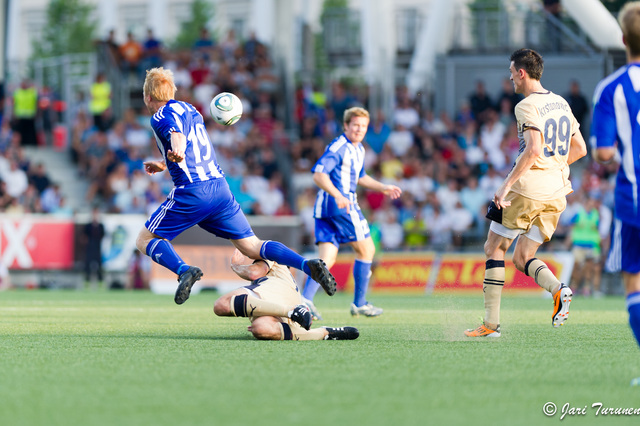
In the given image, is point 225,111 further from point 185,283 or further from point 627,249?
point 627,249

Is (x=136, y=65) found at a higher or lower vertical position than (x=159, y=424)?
higher

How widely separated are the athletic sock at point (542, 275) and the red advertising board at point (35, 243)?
46.9 feet

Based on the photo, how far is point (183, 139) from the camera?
834 centimetres

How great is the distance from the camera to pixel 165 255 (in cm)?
852

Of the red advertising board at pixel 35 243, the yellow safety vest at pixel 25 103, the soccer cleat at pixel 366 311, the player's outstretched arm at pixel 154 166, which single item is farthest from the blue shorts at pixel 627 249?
the yellow safety vest at pixel 25 103

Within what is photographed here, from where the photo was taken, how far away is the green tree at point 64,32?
55312 millimetres

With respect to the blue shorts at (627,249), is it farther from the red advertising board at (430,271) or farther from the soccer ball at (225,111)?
the red advertising board at (430,271)

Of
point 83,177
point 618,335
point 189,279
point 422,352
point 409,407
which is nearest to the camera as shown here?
point 409,407

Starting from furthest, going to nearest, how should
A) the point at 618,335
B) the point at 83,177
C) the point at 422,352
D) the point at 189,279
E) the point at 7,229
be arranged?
the point at 83,177 < the point at 7,229 < the point at 618,335 < the point at 189,279 < the point at 422,352

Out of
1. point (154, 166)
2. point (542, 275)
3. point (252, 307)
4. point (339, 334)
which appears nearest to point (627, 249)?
point (542, 275)

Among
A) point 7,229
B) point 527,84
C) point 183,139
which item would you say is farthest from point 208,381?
point 7,229

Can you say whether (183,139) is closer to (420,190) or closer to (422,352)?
(422,352)

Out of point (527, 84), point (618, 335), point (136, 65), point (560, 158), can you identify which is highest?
point (136, 65)

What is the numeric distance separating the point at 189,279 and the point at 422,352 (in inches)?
82.7
